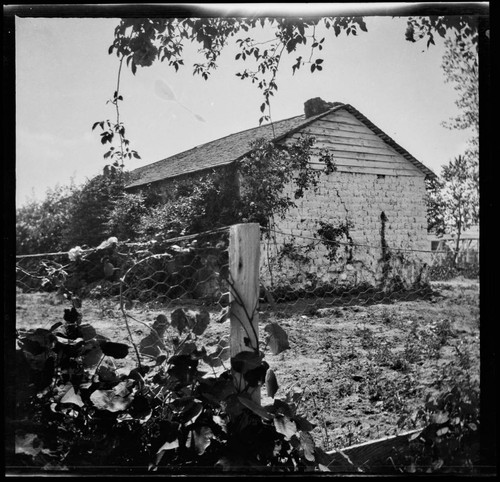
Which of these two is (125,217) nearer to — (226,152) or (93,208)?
(93,208)

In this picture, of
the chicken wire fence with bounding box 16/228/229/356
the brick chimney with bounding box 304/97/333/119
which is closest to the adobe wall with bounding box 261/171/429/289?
the brick chimney with bounding box 304/97/333/119

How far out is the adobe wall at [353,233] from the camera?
9.20ft

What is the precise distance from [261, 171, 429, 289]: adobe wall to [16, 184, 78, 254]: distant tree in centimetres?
128

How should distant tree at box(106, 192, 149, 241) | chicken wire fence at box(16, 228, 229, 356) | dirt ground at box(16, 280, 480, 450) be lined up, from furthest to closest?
distant tree at box(106, 192, 149, 241), dirt ground at box(16, 280, 480, 450), chicken wire fence at box(16, 228, 229, 356)

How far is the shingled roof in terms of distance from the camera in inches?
92.5

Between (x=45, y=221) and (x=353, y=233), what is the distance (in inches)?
74.2

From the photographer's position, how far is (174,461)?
1755mm

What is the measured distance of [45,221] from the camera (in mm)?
2143

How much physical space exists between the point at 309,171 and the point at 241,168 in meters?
0.46

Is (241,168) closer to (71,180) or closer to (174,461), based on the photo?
(71,180)

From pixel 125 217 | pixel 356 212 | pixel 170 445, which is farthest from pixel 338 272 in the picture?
pixel 170 445

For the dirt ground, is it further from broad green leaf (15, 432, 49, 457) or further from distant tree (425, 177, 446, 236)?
broad green leaf (15, 432, 49, 457)

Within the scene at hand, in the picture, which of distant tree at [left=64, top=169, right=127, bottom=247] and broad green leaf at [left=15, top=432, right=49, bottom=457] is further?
distant tree at [left=64, top=169, right=127, bottom=247]

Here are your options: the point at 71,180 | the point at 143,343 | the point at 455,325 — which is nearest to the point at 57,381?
the point at 143,343
